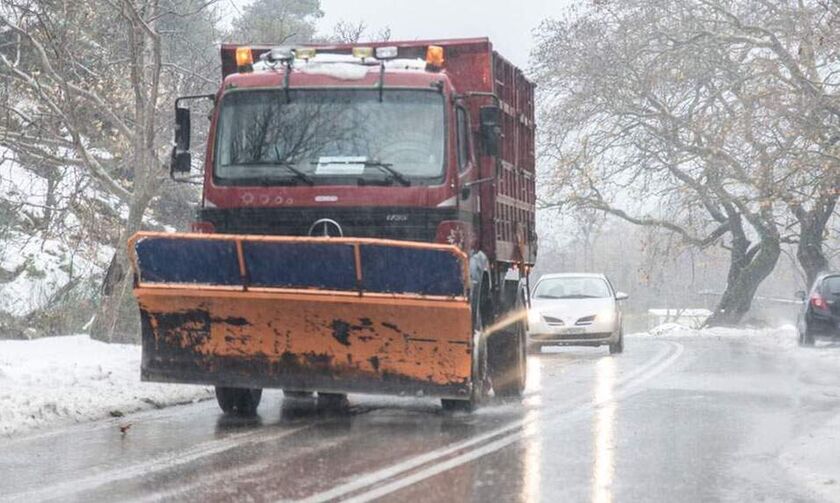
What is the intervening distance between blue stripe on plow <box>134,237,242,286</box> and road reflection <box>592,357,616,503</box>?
3.01m

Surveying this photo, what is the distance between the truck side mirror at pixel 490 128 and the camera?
11.4m

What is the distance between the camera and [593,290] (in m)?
25.5

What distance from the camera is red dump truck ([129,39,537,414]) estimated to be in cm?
1023

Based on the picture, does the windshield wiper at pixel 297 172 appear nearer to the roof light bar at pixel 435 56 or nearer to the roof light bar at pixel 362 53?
the roof light bar at pixel 362 53

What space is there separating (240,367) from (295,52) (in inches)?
116

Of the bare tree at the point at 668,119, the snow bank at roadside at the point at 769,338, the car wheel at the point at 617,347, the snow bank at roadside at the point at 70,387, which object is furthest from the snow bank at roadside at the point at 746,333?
the snow bank at roadside at the point at 70,387

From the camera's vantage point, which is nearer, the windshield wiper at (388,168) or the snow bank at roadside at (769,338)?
the windshield wiper at (388,168)

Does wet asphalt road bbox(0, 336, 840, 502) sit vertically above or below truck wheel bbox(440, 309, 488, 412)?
below

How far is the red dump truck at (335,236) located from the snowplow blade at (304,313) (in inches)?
0.4

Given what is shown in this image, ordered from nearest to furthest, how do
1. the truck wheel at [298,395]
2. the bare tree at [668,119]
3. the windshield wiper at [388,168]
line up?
the windshield wiper at [388,168] → the truck wheel at [298,395] → the bare tree at [668,119]

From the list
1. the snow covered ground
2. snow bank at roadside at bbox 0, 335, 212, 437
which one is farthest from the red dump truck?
the snow covered ground

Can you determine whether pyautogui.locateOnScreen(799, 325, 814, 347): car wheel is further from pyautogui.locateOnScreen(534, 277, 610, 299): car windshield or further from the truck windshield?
the truck windshield

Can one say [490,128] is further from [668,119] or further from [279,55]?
[668,119]

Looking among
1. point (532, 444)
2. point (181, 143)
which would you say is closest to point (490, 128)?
point (181, 143)
